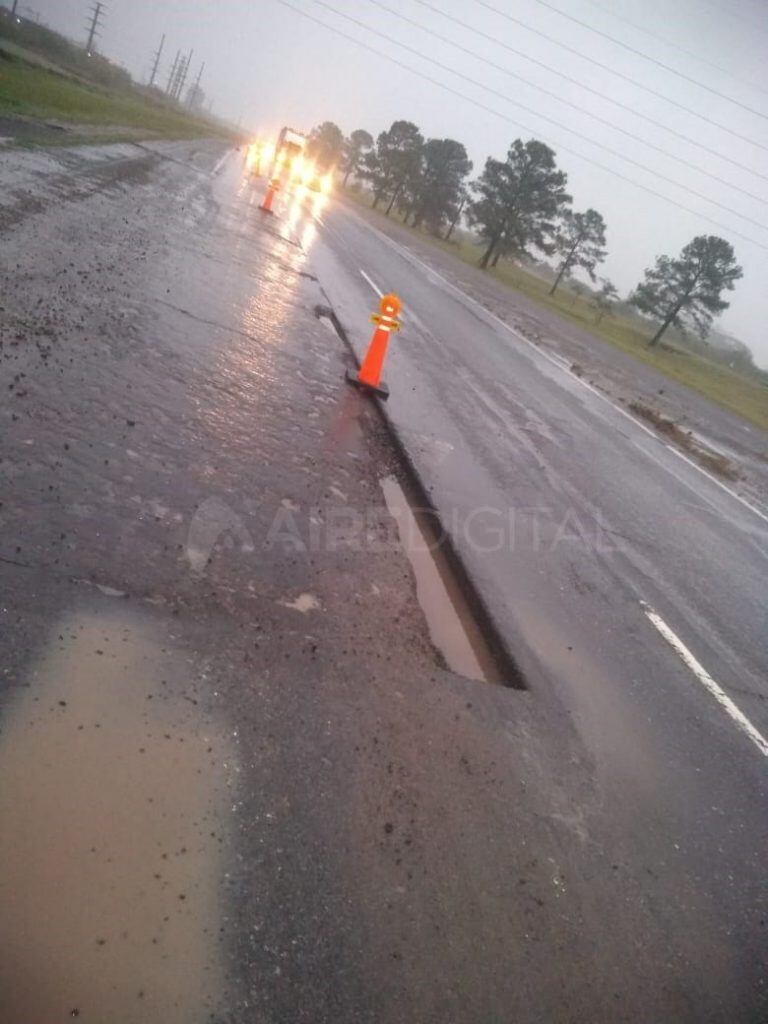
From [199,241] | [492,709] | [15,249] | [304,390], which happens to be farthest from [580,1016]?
[199,241]

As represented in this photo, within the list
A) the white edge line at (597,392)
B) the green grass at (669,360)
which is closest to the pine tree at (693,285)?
the green grass at (669,360)

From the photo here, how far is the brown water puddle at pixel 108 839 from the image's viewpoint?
1733 millimetres

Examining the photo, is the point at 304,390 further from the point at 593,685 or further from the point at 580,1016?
the point at 580,1016

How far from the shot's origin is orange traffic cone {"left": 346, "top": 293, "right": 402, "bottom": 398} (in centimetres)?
734

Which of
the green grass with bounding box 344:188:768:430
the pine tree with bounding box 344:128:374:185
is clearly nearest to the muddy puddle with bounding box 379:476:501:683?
the green grass with bounding box 344:188:768:430

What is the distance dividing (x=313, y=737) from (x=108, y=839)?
87cm

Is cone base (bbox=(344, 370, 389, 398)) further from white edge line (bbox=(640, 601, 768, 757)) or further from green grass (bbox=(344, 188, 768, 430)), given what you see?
green grass (bbox=(344, 188, 768, 430))

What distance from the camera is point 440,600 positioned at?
4254 mm

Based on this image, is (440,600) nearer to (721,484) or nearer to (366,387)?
(366,387)

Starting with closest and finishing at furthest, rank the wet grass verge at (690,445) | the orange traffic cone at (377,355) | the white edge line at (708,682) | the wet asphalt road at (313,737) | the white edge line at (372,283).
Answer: the wet asphalt road at (313,737) < the white edge line at (708,682) < the orange traffic cone at (377,355) < the wet grass verge at (690,445) < the white edge line at (372,283)

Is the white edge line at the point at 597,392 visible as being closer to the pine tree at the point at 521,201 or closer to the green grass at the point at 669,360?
the green grass at the point at 669,360

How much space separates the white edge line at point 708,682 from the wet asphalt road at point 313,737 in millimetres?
146

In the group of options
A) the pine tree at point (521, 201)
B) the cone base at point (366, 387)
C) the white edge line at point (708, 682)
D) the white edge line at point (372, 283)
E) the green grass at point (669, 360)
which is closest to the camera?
the white edge line at point (708, 682)

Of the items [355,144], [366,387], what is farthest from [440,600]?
[355,144]
